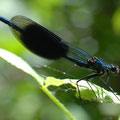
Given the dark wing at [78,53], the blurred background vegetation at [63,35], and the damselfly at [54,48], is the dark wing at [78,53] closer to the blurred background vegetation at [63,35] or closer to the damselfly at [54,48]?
A: the damselfly at [54,48]

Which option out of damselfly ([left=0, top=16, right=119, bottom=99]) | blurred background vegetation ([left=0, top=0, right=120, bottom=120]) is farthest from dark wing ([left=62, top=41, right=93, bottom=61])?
blurred background vegetation ([left=0, top=0, right=120, bottom=120])

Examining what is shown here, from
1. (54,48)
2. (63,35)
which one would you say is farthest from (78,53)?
(63,35)

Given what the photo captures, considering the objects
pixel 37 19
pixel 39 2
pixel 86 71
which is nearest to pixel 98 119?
pixel 86 71

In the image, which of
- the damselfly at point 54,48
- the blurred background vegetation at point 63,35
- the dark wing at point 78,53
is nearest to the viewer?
the damselfly at point 54,48

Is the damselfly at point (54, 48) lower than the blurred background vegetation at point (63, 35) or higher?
lower

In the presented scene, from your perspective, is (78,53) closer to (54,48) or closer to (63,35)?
(54,48)

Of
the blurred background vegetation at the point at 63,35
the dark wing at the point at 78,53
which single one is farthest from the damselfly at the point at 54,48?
the blurred background vegetation at the point at 63,35

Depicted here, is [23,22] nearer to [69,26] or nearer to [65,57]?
[65,57]
